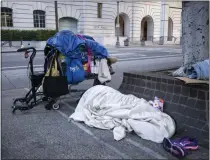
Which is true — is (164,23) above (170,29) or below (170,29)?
above

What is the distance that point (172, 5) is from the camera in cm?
4159

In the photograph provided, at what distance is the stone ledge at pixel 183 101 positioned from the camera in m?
3.80

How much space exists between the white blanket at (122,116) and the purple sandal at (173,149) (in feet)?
0.82

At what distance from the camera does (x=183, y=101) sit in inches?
164

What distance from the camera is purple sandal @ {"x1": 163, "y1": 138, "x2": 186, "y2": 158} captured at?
3.32m

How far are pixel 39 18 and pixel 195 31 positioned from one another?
2810 centimetres

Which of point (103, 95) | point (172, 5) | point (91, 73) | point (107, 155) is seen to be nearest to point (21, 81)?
point (91, 73)

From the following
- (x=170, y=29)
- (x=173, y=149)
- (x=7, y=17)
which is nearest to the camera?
(x=173, y=149)

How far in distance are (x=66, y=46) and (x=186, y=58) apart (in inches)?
97.6

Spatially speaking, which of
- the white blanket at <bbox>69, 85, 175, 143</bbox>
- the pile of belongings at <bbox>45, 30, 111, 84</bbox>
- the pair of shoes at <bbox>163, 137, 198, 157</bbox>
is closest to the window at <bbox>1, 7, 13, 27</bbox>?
the pile of belongings at <bbox>45, 30, 111, 84</bbox>

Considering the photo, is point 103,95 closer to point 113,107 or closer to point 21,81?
point 113,107

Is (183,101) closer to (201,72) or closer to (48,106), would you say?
(201,72)

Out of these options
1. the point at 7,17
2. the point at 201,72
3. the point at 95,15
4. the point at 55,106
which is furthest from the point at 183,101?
the point at 95,15

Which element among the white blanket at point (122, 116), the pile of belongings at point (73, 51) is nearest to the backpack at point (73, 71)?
the pile of belongings at point (73, 51)
